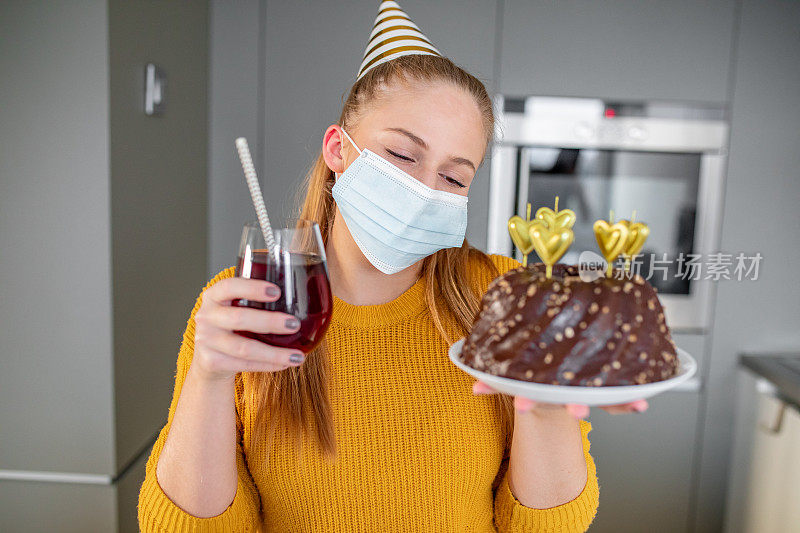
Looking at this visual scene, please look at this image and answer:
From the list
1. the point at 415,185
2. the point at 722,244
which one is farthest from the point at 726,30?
the point at 415,185

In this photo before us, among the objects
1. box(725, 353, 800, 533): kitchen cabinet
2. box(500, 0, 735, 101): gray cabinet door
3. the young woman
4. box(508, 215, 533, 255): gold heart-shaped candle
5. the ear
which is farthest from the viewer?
box(500, 0, 735, 101): gray cabinet door

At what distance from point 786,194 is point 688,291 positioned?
1.67 feet

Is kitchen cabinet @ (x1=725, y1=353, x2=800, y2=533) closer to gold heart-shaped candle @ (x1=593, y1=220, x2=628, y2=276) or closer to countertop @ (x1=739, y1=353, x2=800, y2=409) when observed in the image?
countertop @ (x1=739, y1=353, x2=800, y2=409)

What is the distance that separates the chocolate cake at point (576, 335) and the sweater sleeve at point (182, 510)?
0.40 meters

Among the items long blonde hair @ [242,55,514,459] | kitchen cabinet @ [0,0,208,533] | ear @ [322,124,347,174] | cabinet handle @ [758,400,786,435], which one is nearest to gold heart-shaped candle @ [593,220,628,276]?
long blonde hair @ [242,55,514,459]

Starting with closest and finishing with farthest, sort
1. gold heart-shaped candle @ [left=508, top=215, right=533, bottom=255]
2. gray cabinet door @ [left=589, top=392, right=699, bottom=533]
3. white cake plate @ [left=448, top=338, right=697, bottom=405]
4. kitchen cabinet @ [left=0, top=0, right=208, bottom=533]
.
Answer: white cake plate @ [left=448, top=338, right=697, bottom=405] → gold heart-shaped candle @ [left=508, top=215, right=533, bottom=255] → kitchen cabinet @ [left=0, top=0, right=208, bottom=533] → gray cabinet door @ [left=589, top=392, right=699, bottom=533]

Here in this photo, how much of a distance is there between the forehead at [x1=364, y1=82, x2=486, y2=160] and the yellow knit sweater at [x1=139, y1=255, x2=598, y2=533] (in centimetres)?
40

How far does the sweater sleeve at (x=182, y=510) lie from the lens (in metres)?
0.87

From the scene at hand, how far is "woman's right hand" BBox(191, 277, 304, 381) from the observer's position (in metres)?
0.60

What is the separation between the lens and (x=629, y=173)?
2.25 meters

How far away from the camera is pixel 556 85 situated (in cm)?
221

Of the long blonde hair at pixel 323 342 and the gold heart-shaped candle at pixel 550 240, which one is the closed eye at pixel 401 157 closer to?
the long blonde hair at pixel 323 342

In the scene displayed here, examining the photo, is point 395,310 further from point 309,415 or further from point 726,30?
point 726,30

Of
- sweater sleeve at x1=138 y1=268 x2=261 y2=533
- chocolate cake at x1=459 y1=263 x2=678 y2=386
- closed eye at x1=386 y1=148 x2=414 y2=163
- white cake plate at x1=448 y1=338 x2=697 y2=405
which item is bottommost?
sweater sleeve at x1=138 y1=268 x2=261 y2=533
